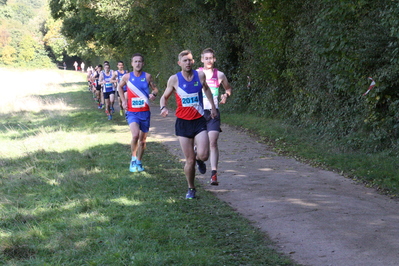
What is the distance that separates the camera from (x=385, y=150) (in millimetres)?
10031

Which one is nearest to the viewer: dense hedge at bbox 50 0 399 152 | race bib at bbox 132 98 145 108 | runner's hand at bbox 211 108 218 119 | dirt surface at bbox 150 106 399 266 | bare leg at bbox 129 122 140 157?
dirt surface at bbox 150 106 399 266

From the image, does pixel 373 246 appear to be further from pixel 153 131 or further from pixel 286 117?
pixel 153 131

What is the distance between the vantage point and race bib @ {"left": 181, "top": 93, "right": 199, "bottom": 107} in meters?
7.30

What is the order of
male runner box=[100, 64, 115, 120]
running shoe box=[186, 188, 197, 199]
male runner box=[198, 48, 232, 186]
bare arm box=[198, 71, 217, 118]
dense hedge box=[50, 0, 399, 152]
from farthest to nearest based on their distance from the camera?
male runner box=[100, 64, 115, 120], dense hedge box=[50, 0, 399, 152], male runner box=[198, 48, 232, 186], running shoe box=[186, 188, 197, 199], bare arm box=[198, 71, 217, 118]

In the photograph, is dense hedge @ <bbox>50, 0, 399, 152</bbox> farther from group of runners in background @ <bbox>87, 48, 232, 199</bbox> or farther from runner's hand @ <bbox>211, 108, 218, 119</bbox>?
runner's hand @ <bbox>211, 108, 218, 119</bbox>

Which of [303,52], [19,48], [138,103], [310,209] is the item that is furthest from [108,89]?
[19,48]

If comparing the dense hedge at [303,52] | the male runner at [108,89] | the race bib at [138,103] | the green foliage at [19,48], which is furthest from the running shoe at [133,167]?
the green foliage at [19,48]

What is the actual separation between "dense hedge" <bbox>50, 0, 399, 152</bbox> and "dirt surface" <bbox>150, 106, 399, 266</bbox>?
6.96ft

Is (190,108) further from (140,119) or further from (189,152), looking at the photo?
(140,119)

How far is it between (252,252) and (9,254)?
2.53 metres

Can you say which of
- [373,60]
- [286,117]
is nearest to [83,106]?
[286,117]

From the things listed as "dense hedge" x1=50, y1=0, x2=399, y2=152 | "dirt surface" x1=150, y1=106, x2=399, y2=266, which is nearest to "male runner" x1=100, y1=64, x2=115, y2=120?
"dense hedge" x1=50, y1=0, x2=399, y2=152

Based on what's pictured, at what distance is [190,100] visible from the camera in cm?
732

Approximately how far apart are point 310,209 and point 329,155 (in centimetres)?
387
